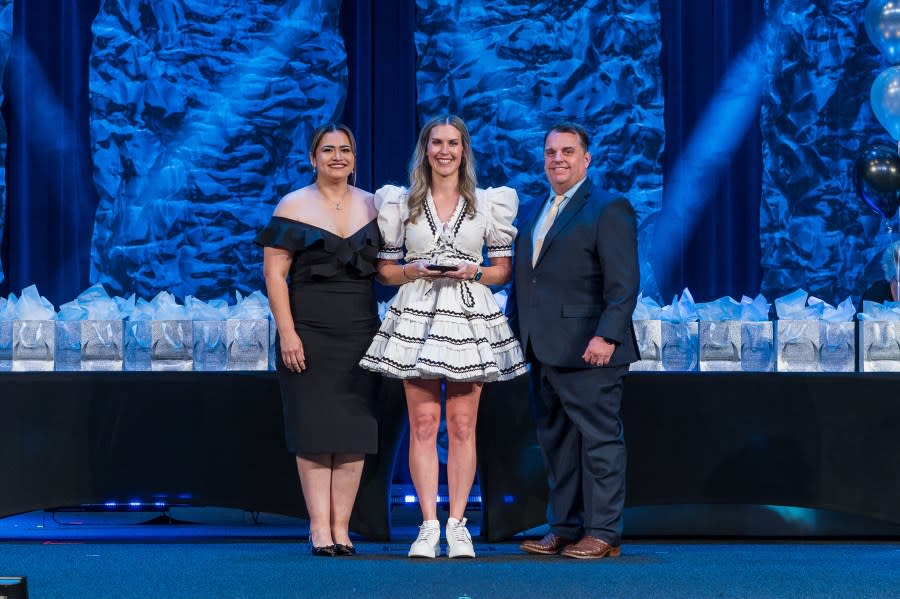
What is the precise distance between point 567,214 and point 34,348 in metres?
1.98

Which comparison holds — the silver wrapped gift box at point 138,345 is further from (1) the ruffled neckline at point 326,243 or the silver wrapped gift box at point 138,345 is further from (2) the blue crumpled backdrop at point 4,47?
(2) the blue crumpled backdrop at point 4,47

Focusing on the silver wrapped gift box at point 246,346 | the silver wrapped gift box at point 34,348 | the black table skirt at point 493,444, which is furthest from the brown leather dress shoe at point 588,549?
the silver wrapped gift box at point 34,348

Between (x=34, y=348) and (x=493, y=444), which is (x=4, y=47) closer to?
(x=34, y=348)

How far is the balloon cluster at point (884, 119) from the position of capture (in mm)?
4969

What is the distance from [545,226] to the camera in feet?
12.4

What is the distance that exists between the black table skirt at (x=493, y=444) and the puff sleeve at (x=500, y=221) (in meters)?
0.60

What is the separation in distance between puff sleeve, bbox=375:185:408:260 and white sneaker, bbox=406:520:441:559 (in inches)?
33.4

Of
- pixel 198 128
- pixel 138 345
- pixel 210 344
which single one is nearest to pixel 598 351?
pixel 210 344

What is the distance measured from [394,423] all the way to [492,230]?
2.88ft

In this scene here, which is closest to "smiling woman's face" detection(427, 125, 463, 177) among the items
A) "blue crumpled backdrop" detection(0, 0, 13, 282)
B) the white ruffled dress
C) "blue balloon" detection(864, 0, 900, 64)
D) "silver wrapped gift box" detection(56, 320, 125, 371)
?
the white ruffled dress

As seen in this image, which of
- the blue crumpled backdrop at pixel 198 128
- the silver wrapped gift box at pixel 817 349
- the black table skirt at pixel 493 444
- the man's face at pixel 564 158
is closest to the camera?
the man's face at pixel 564 158

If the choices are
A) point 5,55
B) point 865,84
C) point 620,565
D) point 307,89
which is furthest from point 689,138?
point 5,55

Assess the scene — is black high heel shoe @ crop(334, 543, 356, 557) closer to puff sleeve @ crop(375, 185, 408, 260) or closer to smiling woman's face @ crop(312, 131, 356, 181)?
puff sleeve @ crop(375, 185, 408, 260)

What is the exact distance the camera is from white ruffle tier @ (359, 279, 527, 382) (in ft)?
11.6
